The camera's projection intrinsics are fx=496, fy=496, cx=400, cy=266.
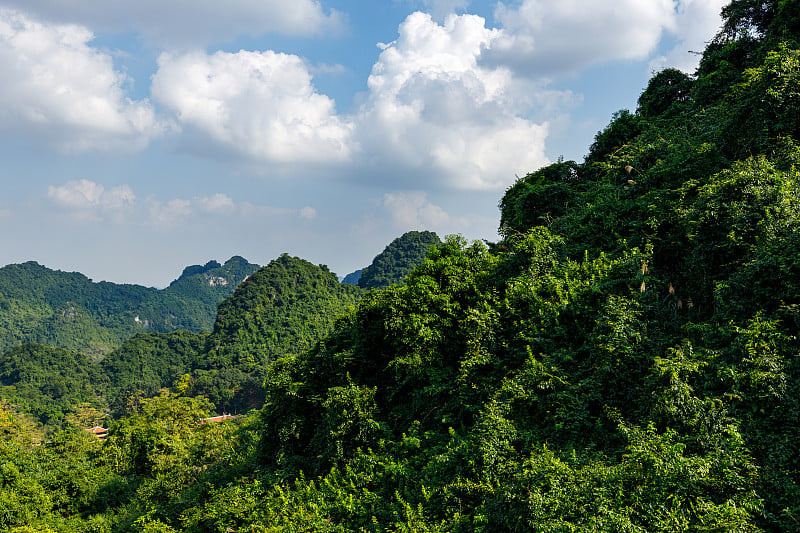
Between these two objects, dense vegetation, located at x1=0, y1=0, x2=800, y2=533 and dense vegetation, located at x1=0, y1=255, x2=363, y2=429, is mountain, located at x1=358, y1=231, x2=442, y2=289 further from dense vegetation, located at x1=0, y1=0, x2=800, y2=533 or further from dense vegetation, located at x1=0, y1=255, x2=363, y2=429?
dense vegetation, located at x1=0, y1=0, x2=800, y2=533

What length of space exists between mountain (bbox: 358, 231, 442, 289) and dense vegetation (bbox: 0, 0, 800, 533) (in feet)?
187

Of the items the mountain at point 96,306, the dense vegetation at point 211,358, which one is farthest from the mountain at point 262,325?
the mountain at point 96,306

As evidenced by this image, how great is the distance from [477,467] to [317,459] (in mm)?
5105

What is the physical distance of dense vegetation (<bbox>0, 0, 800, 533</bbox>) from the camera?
682cm

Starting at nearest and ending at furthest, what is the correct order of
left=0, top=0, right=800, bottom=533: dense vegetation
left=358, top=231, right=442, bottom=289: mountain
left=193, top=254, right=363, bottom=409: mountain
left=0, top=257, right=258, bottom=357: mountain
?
1. left=0, top=0, right=800, bottom=533: dense vegetation
2. left=193, top=254, right=363, bottom=409: mountain
3. left=358, top=231, right=442, bottom=289: mountain
4. left=0, top=257, right=258, bottom=357: mountain

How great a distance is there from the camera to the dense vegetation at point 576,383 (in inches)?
268

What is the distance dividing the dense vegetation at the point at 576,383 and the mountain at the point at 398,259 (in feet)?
187

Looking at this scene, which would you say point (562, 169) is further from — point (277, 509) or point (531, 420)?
point (277, 509)

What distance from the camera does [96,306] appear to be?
140125mm

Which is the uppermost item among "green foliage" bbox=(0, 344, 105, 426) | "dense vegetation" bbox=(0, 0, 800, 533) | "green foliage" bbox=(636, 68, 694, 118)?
"green foliage" bbox=(636, 68, 694, 118)

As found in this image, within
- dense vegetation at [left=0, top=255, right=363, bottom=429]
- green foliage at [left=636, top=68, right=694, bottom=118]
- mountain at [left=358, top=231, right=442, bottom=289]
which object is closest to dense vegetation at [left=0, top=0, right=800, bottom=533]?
green foliage at [left=636, top=68, right=694, bottom=118]

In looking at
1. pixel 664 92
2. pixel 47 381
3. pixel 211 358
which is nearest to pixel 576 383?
pixel 664 92

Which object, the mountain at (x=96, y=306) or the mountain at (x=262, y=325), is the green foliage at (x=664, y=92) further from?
the mountain at (x=96, y=306)

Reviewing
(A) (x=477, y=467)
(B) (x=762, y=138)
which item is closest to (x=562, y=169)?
(B) (x=762, y=138)
